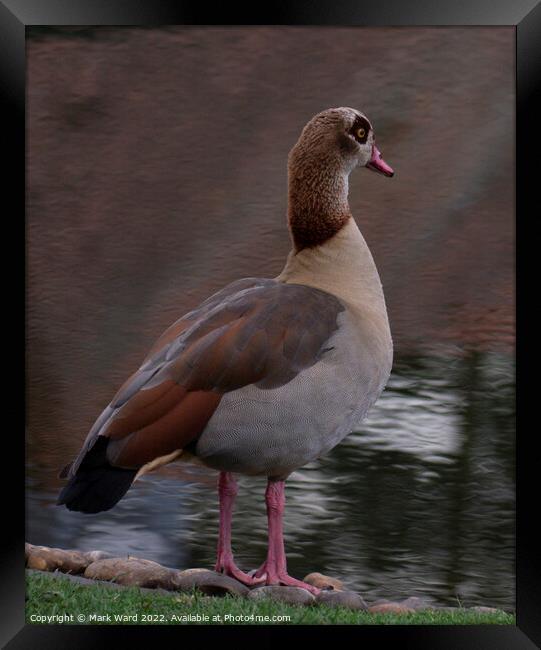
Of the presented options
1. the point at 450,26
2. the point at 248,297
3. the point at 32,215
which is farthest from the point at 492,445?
the point at 32,215

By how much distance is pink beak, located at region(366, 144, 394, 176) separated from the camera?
7.75m

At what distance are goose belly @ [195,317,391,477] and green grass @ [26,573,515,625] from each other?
25.2 inches

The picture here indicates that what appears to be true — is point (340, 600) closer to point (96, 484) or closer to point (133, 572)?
point (133, 572)

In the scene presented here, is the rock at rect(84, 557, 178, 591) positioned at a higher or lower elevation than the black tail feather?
A: lower

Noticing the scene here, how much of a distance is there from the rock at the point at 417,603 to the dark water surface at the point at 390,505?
6 cm

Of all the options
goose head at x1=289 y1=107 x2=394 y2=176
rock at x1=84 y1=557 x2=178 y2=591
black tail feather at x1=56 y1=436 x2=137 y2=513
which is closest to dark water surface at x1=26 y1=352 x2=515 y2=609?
rock at x1=84 y1=557 x2=178 y2=591

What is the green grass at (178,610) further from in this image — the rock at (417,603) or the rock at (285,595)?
the rock at (417,603)

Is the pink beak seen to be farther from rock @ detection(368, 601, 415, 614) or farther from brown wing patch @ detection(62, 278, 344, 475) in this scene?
rock @ detection(368, 601, 415, 614)

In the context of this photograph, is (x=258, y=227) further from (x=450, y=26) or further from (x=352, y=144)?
(x=450, y=26)

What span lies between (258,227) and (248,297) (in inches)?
41.8

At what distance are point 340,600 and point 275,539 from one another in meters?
0.45

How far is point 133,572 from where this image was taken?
7.26 meters

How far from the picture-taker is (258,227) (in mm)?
8133

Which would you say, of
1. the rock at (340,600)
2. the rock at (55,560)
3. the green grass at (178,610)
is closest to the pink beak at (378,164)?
the rock at (340,600)
